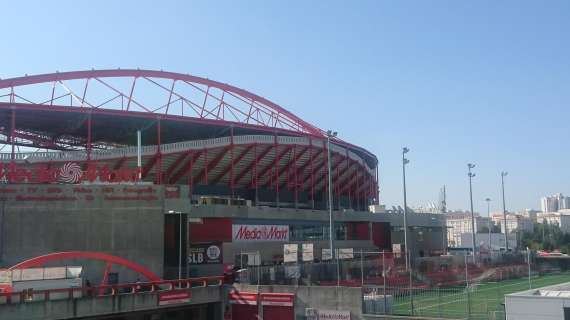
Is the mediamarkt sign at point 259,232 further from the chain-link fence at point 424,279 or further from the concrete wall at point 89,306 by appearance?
the concrete wall at point 89,306

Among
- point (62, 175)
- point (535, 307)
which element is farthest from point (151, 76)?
point (535, 307)

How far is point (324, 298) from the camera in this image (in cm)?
2984

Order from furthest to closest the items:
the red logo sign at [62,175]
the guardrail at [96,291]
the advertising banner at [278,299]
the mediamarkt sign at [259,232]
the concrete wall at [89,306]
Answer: the mediamarkt sign at [259,232] → the red logo sign at [62,175] → the advertising banner at [278,299] → the guardrail at [96,291] → the concrete wall at [89,306]

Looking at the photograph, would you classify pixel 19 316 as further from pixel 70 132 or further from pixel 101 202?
pixel 70 132

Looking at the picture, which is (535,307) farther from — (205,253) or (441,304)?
(205,253)

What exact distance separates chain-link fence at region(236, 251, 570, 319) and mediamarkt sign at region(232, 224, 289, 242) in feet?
47.9

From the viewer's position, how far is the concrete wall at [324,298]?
94.8 ft

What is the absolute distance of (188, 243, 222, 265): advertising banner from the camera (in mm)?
49984

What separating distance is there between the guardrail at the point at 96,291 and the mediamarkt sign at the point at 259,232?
20.0m

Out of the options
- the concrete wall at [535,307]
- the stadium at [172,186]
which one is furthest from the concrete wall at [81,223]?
the concrete wall at [535,307]

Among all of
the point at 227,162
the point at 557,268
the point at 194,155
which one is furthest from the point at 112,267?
the point at 557,268

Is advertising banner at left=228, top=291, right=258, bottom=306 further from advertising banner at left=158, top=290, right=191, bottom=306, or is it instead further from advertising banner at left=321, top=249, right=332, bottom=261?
advertising banner at left=321, top=249, right=332, bottom=261

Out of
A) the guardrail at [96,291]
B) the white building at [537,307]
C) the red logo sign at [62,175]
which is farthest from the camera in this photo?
the red logo sign at [62,175]

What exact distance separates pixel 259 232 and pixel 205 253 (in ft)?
30.3
